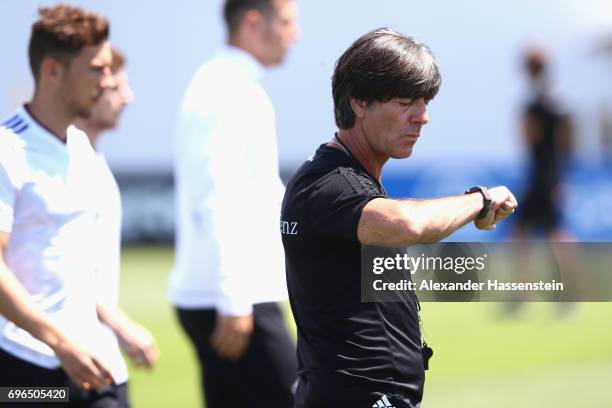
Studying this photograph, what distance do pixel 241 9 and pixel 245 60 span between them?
0.36 metres

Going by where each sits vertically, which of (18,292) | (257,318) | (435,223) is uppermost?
(435,223)

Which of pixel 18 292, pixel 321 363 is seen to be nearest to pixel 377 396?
pixel 321 363

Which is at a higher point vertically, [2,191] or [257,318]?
[2,191]

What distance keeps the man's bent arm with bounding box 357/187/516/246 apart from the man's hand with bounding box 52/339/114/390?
4.03 feet

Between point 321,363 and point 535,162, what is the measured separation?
10050 millimetres

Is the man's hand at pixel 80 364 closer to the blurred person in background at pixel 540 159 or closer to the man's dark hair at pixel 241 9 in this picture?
the man's dark hair at pixel 241 9

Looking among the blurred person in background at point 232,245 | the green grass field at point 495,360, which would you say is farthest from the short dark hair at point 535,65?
the blurred person in background at point 232,245

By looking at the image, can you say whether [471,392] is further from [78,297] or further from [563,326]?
[78,297]

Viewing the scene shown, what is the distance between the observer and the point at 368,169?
3.46m

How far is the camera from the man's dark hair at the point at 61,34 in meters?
4.56

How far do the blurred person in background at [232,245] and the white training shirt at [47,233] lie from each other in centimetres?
90

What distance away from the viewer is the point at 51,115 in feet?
14.4

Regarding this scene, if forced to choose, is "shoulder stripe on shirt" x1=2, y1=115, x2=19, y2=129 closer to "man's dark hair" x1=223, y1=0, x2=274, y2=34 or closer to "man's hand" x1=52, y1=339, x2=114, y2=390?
"man's hand" x1=52, y1=339, x2=114, y2=390

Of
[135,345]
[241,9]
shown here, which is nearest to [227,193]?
[135,345]
